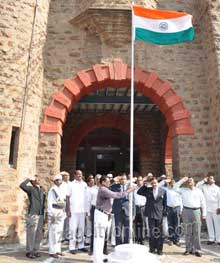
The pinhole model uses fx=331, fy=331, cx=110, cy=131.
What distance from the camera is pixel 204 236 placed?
9188mm

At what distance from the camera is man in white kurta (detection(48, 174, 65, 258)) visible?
6840 mm

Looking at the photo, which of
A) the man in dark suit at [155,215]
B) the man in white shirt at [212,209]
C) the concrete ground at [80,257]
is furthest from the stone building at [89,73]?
the man in dark suit at [155,215]

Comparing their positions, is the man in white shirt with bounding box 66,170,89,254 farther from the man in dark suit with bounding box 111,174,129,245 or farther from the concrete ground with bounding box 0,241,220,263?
the man in dark suit with bounding box 111,174,129,245

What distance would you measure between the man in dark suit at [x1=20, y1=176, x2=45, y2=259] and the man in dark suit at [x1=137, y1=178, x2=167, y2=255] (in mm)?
2302

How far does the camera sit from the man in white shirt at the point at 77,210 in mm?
7344

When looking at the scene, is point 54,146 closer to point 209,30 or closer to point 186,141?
point 186,141

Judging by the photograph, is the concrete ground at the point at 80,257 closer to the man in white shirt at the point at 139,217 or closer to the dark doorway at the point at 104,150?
the man in white shirt at the point at 139,217

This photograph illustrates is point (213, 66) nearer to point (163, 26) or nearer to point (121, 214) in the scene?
point (163, 26)

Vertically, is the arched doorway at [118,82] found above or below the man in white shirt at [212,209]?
above

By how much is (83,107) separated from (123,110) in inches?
77.5

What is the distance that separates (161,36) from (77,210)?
4821 mm

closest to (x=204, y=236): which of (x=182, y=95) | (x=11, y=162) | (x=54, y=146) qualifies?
(x=182, y=95)

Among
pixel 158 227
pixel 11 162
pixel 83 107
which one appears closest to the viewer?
pixel 158 227

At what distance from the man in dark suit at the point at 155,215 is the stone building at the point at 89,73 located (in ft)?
9.70
